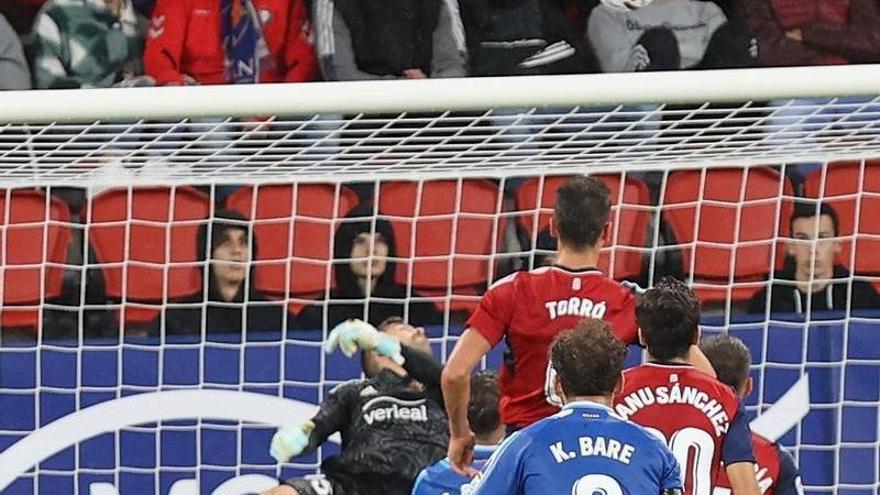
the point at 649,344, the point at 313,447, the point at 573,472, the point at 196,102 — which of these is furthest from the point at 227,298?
the point at 573,472

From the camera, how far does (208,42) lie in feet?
27.9

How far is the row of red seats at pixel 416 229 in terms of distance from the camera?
7.30 metres

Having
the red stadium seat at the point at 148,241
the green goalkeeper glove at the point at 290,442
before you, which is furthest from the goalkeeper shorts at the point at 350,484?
the red stadium seat at the point at 148,241

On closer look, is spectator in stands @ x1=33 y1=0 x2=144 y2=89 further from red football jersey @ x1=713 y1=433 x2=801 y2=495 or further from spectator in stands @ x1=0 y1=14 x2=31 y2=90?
red football jersey @ x1=713 y1=433 x2=801 y2=495

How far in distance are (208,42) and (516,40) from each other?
1334 millimetres

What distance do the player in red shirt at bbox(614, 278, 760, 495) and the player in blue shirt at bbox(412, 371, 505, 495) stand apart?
927 mm

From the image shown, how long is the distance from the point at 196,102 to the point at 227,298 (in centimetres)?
146

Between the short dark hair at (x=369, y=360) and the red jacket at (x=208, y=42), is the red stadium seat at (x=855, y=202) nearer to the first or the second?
the short dark hair at (x=369, y=360)

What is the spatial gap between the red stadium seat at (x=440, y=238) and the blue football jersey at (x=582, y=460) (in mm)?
2799

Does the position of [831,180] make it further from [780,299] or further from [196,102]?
[196,102]

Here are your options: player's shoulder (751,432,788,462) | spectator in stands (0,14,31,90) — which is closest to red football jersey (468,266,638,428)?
player's shoulder (751,432,788,462)

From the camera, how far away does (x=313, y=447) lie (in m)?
6.73

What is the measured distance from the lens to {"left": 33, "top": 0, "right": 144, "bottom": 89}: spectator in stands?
8.42 meters

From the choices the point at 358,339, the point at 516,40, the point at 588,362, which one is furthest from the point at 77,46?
the point at 588,362
